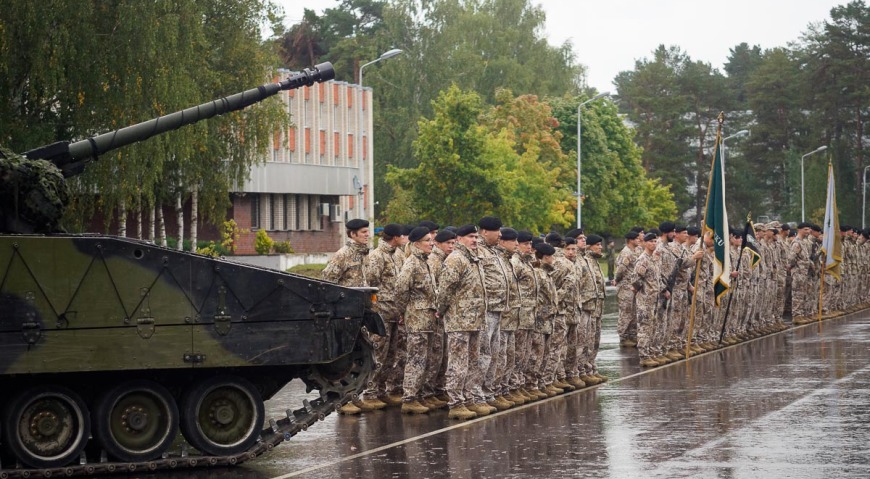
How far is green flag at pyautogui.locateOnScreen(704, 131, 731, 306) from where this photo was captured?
23.7 metres

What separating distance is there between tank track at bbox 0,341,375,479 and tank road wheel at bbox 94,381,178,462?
0.41 feet

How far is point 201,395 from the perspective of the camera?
12.8 m

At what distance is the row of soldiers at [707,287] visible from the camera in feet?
73.1

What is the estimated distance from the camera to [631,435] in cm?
1391

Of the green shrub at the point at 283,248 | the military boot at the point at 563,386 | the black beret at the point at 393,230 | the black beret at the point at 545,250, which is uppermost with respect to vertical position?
the green shrub at the point at 283,248

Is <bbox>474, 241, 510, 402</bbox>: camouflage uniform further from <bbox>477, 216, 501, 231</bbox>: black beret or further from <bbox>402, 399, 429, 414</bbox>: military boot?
<bbox>402, 399, 429, 414</bbox>: military boot

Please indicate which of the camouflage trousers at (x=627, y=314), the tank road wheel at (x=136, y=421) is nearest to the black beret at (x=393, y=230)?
the tank road wheel at (x=136, y=421)

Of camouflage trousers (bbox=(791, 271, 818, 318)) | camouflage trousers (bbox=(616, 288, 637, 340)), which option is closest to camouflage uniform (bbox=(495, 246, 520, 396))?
camouflage trousers (bbox=(616, 288, 637, 340))

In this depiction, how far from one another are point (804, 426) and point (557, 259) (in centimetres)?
577

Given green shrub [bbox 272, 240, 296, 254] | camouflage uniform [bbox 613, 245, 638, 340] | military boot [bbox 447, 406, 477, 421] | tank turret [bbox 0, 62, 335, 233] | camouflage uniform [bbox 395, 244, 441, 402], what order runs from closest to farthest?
1. tank turret [bbox 0, 62, 335, 233]
2. military boot [bbox 447, 406, 477, 421]
3. camouflage uniform [bbox 395, 244, 441, 402]
4. camouflage uniform [bbox 613, 245, 638, 340]
5. green shrub [bbox 272, 240, 296, 254]

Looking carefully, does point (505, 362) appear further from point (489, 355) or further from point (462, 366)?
point (462, 366)

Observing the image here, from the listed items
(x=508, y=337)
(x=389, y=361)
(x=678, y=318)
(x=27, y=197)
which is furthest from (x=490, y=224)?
(x=678, y=318)

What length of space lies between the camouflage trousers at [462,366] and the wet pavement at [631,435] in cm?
32

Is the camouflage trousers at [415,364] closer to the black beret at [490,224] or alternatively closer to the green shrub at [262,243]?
the black beret at [490,224]
